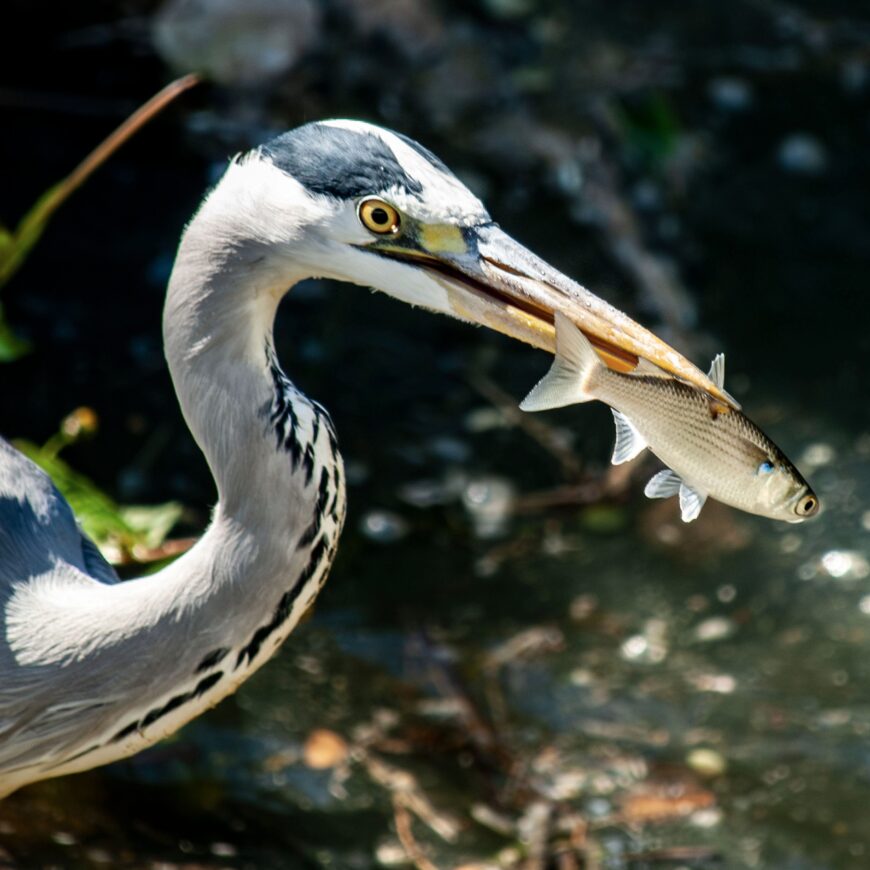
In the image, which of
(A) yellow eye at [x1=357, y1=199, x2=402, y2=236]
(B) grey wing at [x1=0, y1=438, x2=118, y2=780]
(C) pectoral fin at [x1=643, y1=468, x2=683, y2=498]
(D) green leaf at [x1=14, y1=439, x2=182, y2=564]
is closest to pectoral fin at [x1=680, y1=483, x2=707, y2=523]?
(C) pectoral fin at [x1=643, y1=468, x2=683, y2=498]

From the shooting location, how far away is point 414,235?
180 cm

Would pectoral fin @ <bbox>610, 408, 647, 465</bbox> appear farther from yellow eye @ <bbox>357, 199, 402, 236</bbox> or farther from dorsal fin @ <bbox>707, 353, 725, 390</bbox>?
yellow eye @ <bbox>357, 199, 402, 236</bbox>

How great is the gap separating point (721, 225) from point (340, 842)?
7.51 feet

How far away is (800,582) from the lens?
3.39 m

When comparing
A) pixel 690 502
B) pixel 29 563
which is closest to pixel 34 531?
pixel 29 563

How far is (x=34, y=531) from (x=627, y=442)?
2.99 ft

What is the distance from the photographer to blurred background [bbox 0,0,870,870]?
2.83 meters

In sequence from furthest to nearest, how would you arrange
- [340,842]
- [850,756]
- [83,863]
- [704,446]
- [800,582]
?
[800,582] < [850,756] < [340,842] < [83,863] < [704,446]

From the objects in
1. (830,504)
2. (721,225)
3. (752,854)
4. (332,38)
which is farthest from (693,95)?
(752,854)

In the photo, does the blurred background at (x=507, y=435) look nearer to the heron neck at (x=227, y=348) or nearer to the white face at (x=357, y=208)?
the heron neck at (x=227, y=348)

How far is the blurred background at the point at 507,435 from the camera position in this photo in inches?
111

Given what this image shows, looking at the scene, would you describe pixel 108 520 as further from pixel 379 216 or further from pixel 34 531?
pixel 379 216

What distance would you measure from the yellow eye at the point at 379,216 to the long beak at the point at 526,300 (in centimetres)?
3

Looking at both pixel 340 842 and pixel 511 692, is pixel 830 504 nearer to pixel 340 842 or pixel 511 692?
pixel 511 692
